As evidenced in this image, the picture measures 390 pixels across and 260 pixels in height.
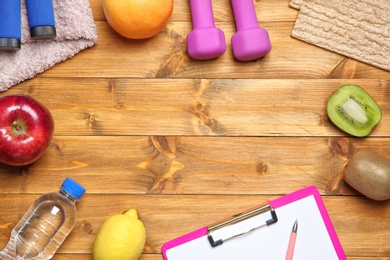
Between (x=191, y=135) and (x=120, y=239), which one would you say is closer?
(x=120, y=239)

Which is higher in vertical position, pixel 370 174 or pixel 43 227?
pixel 370 174

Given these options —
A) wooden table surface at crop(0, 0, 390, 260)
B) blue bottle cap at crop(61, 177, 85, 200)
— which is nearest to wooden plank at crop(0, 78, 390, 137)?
wooden table surface at crop(0, 0, 390, 260)

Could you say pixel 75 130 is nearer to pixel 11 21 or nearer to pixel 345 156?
pixel 11 21

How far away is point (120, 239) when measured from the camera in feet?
3.00

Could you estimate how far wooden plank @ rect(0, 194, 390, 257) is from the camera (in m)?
0.99

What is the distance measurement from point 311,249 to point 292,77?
1.03 feet

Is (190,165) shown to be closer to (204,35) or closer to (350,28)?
(204,35)

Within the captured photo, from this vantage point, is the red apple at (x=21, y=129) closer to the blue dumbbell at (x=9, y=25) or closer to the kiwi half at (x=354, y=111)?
the blue dumbbell at (x=9, y=25)

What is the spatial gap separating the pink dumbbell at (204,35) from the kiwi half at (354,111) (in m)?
0.23

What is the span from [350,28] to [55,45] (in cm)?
55

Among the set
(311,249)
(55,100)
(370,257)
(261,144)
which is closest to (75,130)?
(55,100)

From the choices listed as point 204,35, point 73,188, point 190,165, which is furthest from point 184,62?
point 73,188

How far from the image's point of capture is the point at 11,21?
97 cm

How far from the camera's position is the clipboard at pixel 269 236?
98 cm
